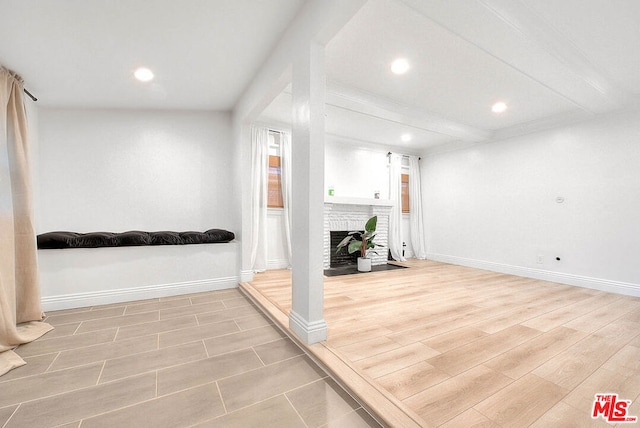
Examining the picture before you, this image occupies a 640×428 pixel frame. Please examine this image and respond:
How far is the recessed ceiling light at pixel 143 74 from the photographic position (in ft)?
7.88

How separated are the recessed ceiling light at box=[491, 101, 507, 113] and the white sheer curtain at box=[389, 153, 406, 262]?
207 cm

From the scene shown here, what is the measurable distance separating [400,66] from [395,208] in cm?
327

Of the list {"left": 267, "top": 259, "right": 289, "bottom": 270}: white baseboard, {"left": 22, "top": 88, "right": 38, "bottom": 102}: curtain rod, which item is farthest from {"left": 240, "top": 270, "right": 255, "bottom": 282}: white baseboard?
{"left": 22, "top": 88, "right": 38, "bottom": 102}: curtain rod

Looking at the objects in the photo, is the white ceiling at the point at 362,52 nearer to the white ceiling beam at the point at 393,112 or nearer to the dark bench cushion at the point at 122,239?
the white ceiling beam at the point at 393,112

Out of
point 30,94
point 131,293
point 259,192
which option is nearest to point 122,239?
point 131,293

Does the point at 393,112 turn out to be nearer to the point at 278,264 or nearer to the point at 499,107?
the point at 499,107

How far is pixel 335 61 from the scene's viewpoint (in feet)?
8.13

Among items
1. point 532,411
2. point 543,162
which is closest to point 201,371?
point 532,411

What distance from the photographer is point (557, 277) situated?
A: 146 inches

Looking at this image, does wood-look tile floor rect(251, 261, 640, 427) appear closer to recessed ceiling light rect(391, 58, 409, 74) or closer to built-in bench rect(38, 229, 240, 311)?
built-in bench rect(38, 229, 240, 311)

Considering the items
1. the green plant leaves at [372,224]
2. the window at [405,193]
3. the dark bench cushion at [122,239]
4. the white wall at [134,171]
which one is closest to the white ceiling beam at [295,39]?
the white wall at [134,171]

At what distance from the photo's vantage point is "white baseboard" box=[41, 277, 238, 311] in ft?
8.34

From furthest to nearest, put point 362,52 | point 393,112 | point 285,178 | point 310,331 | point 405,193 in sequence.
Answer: point 405,193
point 285,178
point 393,112
point 362,52
point 310,331

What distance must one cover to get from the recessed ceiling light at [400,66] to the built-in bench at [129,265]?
280 centimetres
